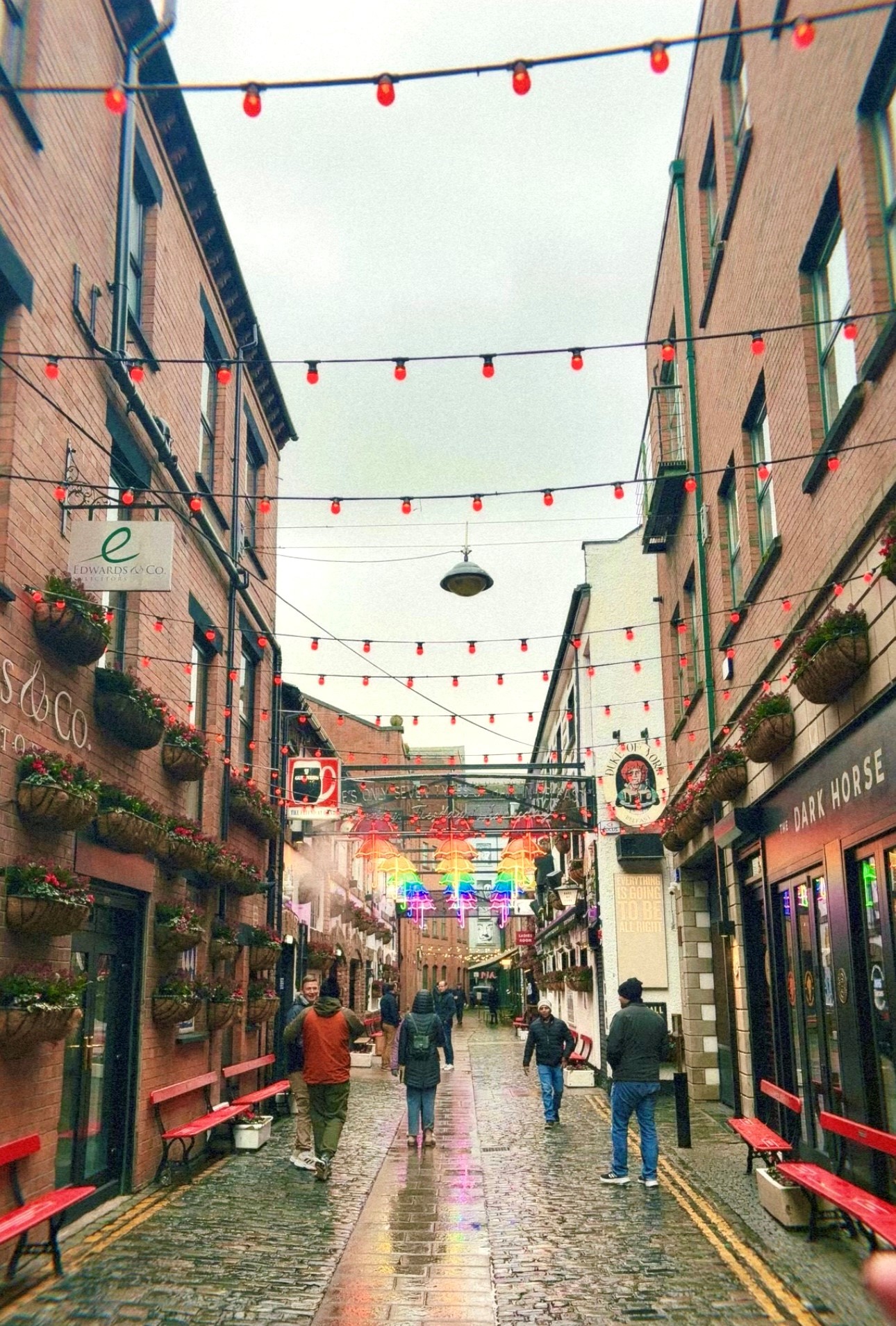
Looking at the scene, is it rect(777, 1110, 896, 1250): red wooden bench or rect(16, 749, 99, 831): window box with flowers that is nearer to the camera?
rect(777, 1110, 896, 1250): red wooden bench

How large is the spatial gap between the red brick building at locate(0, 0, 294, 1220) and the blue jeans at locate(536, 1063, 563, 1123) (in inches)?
160

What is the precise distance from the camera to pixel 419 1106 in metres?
14.4

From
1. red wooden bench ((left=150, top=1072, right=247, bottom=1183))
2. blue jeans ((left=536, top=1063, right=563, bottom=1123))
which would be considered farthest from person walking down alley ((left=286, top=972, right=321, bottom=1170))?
blue jeans ((left=536, top=1063, right=563, bottom=1123))

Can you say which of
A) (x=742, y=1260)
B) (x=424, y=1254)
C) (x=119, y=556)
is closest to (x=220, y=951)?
(x=424, y=1254)

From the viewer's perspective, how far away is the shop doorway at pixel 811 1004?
10453mm

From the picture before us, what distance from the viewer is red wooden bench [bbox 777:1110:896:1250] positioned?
7.18 meters

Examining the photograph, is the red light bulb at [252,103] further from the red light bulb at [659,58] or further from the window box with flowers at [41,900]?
the window box with flowers at [41,900]

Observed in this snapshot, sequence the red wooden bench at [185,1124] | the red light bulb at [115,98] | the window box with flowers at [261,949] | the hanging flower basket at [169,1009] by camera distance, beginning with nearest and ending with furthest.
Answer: the red light bulb at [115,98]
the red wooden bench at [185,1124]
the hanging flower basket at [169,1009]
the window box with flowers at [261,949]

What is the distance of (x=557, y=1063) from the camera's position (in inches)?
652

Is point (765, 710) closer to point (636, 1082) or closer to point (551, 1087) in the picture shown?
point (636, 1082)

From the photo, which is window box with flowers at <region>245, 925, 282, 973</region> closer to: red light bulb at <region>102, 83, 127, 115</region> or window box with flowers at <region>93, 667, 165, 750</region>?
window box with flowers at <region>93, 667, 165, 750</region>

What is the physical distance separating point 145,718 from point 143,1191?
4359 millimetres

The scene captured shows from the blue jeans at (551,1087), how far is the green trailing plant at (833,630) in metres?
9.04

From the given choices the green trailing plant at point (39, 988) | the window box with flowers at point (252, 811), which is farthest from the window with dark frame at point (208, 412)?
the green trailing plant at point (39, 988)
